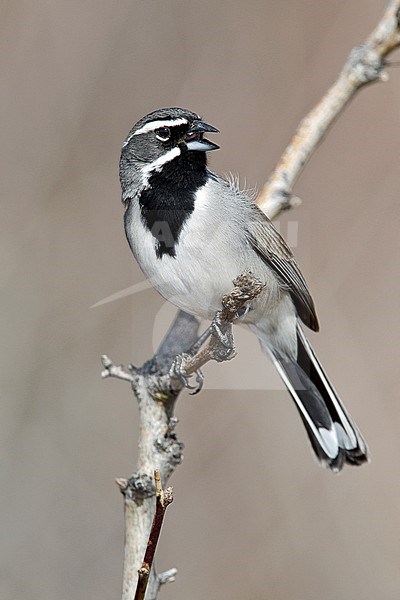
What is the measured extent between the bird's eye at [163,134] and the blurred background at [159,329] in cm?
165

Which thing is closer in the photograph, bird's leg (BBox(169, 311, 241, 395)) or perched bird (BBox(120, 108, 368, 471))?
bird's leg (BBox(169, 311, 241, 395))

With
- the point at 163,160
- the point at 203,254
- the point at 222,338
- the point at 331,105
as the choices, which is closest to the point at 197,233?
the point at 203,254

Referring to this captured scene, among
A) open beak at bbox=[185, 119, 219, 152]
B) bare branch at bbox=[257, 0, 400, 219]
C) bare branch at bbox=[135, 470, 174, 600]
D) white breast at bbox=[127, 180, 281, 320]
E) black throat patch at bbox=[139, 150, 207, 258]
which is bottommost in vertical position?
bare branch at bbox=[135, 470, 174, 600]

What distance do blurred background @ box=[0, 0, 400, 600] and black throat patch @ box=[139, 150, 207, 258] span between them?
159 cm

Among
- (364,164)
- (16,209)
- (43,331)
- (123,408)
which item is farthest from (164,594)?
(364,164)

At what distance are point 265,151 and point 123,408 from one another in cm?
207

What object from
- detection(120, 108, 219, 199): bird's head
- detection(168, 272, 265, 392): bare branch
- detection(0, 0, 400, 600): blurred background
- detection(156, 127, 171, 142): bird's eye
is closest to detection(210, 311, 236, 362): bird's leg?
detection(168, 272, 265, 392): bare branch

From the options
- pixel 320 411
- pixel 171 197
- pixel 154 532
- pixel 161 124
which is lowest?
pixel 154 532

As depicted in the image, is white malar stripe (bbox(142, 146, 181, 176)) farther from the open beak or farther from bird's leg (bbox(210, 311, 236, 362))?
bird's leg (bbox(210, 311, 236, 362))

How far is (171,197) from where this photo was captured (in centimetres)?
381

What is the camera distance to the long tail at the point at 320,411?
166 inches

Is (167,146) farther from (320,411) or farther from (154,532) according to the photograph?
(154,532)

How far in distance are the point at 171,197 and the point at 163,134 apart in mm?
300

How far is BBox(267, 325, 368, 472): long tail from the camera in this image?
4.21 m
